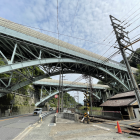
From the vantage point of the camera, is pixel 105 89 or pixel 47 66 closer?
pixel 47 66

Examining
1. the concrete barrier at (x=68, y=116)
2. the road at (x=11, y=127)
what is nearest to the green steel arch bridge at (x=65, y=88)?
the concrete barrier at (x=68, y=116)

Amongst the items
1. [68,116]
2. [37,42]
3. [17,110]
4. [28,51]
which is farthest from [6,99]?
[37,42]

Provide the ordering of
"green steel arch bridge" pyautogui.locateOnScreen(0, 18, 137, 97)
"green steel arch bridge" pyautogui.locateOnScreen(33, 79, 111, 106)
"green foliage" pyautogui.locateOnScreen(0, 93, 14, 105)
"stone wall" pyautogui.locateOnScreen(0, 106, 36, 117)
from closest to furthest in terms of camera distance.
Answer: "green steel arch bridge" pyautogui.locateOnScreen(0, 18, 137, 97) → "stone wall" pyautogui.locateOnScreen(0, 106, 36, 117) → "green foliage" pyautogui.locateOnScreen(0, 93, 14, 105) → "green steel arch bridge" pyautogui.locateOnScreen(33, 79, 111, 106)

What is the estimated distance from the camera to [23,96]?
32875 millimetres

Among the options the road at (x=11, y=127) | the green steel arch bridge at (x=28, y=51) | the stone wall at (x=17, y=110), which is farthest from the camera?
the stone wall at (x=17, y=110)

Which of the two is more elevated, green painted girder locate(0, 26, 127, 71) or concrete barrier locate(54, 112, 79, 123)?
green painted girder locate(0, 26, 127, 71)

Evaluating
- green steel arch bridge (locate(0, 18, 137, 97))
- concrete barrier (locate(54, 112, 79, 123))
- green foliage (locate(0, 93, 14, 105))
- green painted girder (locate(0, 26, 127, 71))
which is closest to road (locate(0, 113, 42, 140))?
concrete barrier (locate(54, 112, 79, 123))

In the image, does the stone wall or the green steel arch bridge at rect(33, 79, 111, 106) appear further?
the green steel arch bridge at rect(33, 79, 111, 106)

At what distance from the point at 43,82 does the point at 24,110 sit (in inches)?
475

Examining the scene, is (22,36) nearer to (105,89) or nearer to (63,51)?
(63,51)

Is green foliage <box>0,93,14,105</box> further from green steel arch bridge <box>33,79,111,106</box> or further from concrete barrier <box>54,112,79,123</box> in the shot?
concrete barrier <box>54,112,79,123</box>

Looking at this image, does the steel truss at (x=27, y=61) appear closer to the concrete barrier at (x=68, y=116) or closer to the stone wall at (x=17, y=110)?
the stone wall at (x=17, y=110)

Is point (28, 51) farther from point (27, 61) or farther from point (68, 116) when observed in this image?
point (68, 116)

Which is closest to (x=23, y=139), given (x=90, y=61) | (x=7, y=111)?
(x=90, y=61)
